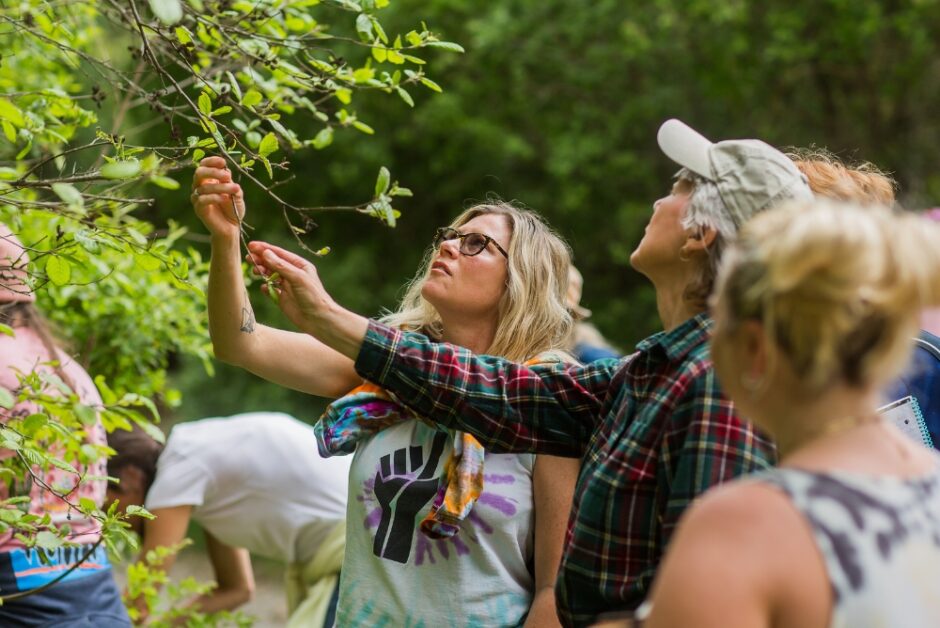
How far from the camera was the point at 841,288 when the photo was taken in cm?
136

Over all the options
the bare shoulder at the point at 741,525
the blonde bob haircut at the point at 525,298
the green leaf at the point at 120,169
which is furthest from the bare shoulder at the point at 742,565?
the blonde bob haircut at the point at 525,298

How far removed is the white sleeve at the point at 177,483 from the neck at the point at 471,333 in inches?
56.0

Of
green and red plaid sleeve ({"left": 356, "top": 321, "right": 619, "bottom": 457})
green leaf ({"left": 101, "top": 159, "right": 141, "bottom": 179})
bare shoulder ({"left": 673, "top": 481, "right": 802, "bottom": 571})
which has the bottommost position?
bare shoulder ({"left": 673, "top": 481, "right": 802, "bottom": 571})

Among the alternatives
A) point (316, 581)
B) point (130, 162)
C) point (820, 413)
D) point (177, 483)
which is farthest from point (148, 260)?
point (316, 581)

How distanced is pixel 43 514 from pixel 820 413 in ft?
7.11

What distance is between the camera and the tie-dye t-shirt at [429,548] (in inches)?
104

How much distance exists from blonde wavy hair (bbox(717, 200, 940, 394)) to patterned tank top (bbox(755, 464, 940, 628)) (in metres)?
0.12

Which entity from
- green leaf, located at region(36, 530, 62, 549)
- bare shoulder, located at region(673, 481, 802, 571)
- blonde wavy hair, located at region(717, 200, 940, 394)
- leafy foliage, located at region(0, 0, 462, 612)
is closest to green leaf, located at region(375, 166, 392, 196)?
leafy foliage, located at region(0, 0, 462, 612)

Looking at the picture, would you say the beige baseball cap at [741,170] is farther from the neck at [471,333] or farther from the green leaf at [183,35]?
the green leaf at [183,35]

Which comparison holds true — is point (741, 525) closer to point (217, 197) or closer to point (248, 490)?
point (217, 197)

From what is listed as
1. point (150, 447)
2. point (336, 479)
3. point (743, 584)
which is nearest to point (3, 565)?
point (150, 447)

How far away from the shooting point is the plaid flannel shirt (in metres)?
1.88

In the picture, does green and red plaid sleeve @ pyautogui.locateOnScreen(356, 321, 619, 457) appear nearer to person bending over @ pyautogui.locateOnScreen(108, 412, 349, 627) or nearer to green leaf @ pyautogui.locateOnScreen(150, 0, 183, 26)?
green leaf @ pyautogui.locateOnScreen(150, 0, 183, 26)

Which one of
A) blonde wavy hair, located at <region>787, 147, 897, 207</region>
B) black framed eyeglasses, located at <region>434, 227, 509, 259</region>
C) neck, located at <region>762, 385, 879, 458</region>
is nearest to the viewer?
neck, located at <region>762, 385, 879, 458</region>
